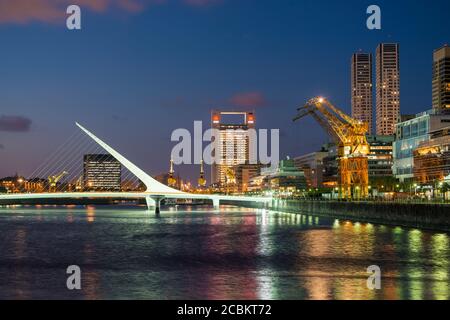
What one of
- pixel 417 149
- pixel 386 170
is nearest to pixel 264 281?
pixel 417 149

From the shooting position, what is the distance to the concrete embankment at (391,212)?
4269 cm

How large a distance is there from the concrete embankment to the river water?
1.58 m

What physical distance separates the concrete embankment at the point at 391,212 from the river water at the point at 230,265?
1575 millimetres

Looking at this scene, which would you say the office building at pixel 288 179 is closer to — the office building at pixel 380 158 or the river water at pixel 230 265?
the office building at pixel 380 158

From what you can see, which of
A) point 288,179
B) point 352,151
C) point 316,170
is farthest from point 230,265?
point 288,179

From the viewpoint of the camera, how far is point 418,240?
3750 centimetres

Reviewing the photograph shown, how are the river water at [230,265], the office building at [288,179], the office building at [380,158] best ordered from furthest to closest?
the office building at [288,179] → the office building at [380,158] → the river water at [230,265]

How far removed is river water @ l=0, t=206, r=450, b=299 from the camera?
2070 cm

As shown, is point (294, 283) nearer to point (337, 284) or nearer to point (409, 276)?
point (337, 284)

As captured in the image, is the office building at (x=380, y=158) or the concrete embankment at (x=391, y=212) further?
the office building at (x=380, y=158)

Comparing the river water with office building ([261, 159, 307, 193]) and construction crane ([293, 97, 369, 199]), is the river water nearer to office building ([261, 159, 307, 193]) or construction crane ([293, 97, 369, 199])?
construction crane ([293, 97, 369, 199])

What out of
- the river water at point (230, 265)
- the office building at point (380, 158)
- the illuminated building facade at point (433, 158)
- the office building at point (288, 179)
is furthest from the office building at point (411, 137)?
the office building at point (288, 179)

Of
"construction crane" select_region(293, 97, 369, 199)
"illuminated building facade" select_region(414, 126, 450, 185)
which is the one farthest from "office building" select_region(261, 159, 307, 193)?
"construction crane" select_region(293, 97, 369, 199)
